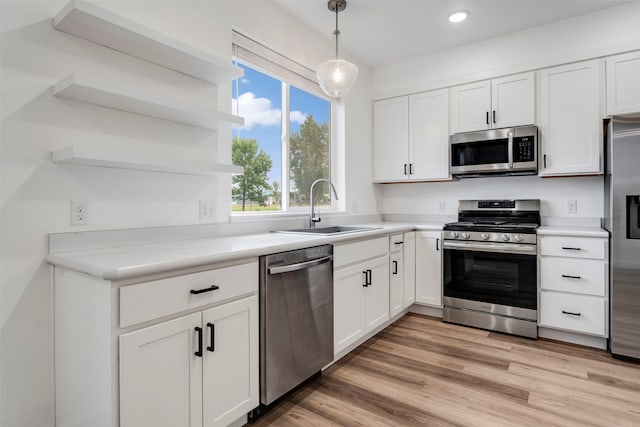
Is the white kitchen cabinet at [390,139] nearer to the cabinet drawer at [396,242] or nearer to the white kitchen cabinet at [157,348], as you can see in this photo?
the cabinet drawer at [396,242]

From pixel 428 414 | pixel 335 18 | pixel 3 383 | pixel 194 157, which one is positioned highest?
pixel 335 18

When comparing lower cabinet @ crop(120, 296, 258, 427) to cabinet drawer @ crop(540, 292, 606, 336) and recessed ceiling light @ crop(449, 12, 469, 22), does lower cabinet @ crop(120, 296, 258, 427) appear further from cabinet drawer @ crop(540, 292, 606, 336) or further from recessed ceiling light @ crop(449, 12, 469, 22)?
recessed ceiling light @ crop(449, 12, 469, 22)

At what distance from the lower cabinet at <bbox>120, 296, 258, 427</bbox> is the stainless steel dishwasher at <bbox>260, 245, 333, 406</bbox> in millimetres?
78

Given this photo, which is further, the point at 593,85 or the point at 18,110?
the point at 593,85

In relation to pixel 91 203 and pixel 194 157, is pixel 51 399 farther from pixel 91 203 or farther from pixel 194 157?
pixel 194 157

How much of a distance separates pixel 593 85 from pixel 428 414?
9.26 ft

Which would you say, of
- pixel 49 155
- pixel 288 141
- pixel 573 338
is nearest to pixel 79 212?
pixel 49 155

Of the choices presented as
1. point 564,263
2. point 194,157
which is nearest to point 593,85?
point 564,263

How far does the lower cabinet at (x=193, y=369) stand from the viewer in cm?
124

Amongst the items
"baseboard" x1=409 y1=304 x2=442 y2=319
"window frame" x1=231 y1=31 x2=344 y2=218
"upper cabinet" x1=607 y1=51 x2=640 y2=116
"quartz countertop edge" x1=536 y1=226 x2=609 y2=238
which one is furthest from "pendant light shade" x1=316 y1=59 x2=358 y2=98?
"baseboard" x1=409 y1=304 x2=442 y2=319

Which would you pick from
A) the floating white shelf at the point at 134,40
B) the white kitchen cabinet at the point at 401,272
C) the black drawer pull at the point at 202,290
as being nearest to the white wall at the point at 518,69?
the white kitchen cabinet at the point at 401,272

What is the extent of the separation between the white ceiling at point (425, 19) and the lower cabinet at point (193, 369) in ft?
7.86

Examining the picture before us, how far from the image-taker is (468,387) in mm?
2105

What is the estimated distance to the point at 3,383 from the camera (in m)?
1.41
